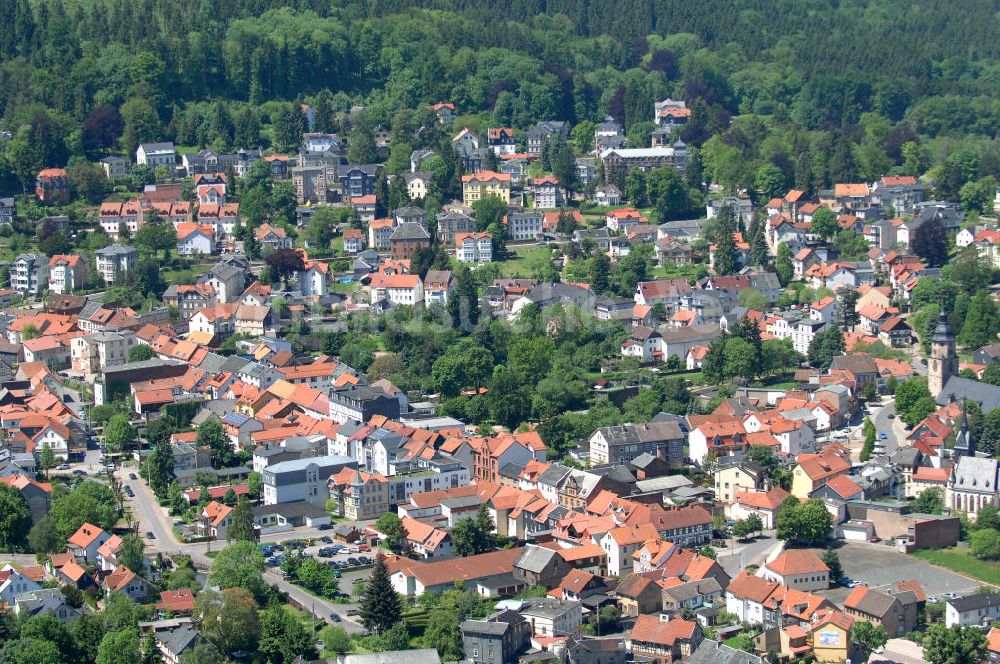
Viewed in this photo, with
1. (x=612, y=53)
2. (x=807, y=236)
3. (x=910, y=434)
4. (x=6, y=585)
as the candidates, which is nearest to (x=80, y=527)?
(x=6, y=585)

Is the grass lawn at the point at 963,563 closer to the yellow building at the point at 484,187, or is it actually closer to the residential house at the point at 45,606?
the residential house at the point at 45,606

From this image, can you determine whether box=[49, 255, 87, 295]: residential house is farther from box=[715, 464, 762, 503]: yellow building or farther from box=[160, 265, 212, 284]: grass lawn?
box=[715, 464, 762, 503]: yellow building

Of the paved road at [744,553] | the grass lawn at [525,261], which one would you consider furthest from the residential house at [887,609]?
the grass lawn at [525,261]

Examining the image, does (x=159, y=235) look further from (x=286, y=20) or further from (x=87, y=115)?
(x=286, y=20)

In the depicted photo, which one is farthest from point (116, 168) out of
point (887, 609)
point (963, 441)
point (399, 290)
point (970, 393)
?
point (887, 609)

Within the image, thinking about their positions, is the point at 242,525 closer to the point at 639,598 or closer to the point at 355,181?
the point at 639,598

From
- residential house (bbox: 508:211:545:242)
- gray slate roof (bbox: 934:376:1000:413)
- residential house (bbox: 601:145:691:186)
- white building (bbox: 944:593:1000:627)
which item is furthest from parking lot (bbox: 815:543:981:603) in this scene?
residential house (bbox: 601:145:691:186)
